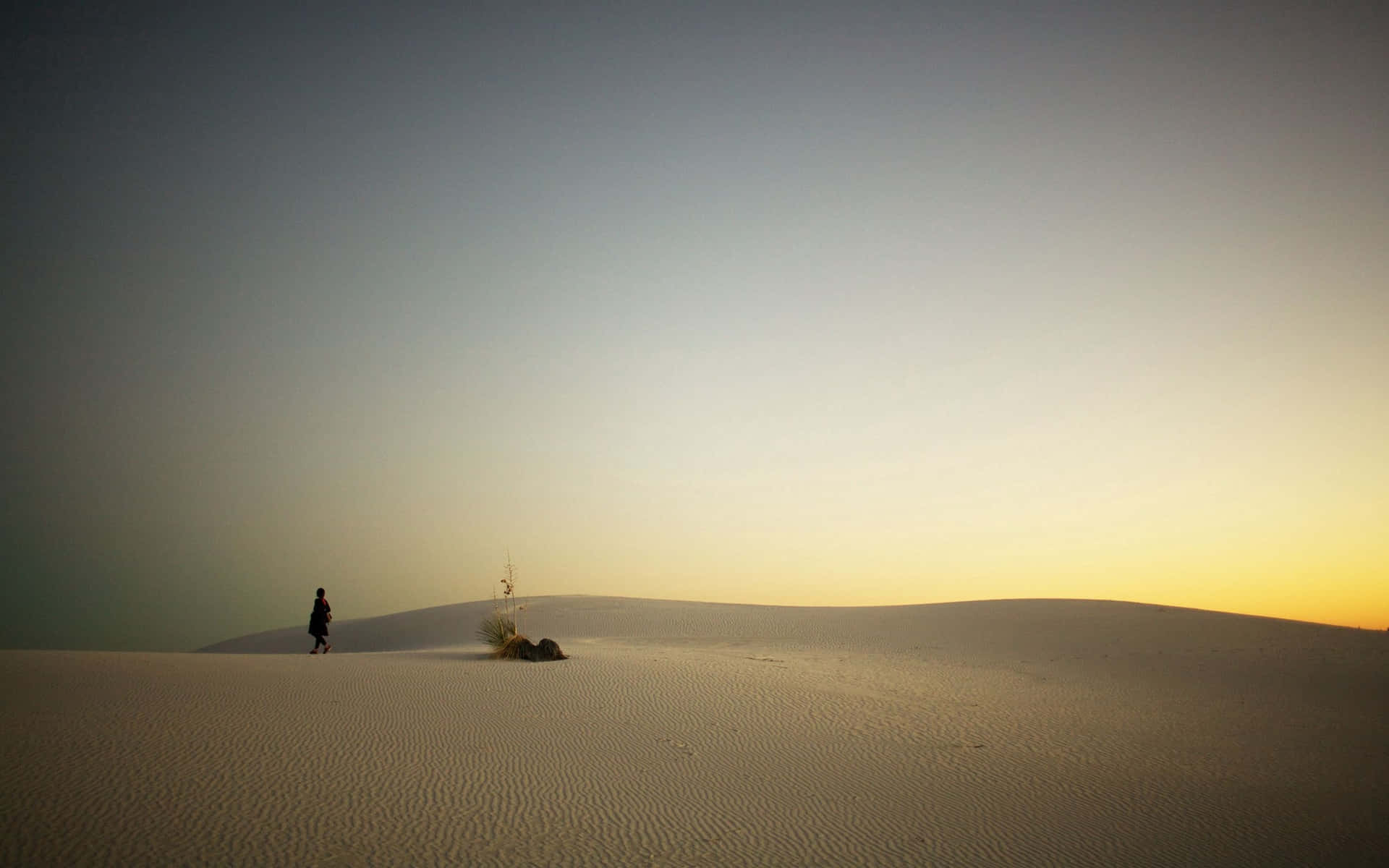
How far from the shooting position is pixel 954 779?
6703mm

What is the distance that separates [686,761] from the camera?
694 cm

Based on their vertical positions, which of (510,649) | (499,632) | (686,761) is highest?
(499,632)

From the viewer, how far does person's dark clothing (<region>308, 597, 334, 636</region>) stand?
16.1 metres

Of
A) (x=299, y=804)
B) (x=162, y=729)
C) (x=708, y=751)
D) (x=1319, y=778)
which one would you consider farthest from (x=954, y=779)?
(x=162, y=729)

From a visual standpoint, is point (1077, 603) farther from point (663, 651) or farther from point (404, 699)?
point (404, 699)

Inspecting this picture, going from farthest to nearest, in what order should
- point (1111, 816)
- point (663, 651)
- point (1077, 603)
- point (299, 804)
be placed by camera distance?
1. point (1077, 603)
2. point (663, 651)
3. point (1111, 816)
4. point (299, 804)

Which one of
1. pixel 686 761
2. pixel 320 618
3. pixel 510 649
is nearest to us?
pixel 686 761

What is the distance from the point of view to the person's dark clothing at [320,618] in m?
16.1

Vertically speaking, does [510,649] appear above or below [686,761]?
above

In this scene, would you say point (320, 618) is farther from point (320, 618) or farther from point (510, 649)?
point (510, 649)

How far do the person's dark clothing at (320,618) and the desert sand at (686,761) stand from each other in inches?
129

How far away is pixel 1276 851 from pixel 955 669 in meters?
7.10

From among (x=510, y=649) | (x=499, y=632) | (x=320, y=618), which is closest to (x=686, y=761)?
(x=510, y=649)

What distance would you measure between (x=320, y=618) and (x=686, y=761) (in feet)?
40.8
